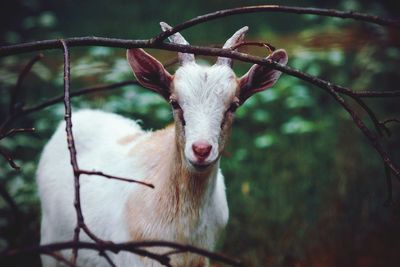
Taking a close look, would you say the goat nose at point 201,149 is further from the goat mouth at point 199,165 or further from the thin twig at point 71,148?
the thin twig at point 71,148

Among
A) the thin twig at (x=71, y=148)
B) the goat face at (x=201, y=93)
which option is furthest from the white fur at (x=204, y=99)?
the thin twig at (x=71, y=148)

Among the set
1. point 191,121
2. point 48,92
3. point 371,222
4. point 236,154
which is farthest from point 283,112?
point 191,121

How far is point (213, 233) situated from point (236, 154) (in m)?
3.03

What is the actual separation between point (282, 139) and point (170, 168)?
11.5 ft

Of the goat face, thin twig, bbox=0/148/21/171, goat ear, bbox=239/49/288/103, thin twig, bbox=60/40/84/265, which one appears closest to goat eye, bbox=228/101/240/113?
the goat face

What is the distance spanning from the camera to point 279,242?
4781 mm

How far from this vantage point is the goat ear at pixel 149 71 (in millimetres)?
2701

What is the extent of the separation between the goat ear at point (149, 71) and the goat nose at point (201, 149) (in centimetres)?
51

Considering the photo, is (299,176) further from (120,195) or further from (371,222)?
(120,195)

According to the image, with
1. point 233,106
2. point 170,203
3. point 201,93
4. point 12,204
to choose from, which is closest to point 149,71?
point 201,93

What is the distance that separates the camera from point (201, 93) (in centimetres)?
261

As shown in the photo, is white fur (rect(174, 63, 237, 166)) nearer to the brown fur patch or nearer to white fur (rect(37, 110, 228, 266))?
the brown fur patch

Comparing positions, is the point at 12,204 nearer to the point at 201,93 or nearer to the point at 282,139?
the point at 201,93

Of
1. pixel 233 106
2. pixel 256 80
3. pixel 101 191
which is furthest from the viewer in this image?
pixel 101 191
